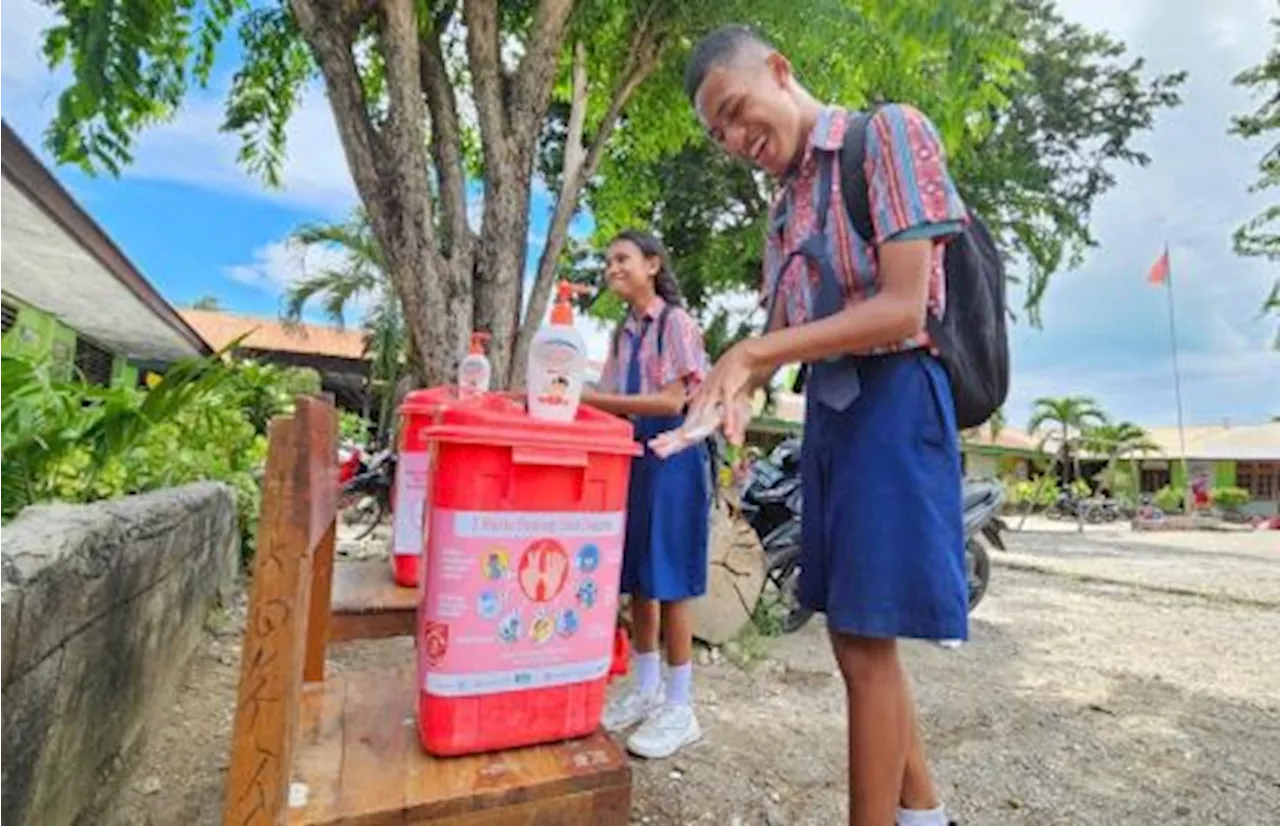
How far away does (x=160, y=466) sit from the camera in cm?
301

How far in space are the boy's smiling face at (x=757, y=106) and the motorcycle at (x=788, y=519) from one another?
10.7 feet

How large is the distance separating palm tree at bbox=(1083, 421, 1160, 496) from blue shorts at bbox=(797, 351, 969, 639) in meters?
33.0

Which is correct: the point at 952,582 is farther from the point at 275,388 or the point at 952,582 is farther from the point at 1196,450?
the point at 1196,450

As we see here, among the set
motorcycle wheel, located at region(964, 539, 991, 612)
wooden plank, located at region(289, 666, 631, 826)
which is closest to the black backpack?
wooden plank, located at region(289, 666, 631, 826)

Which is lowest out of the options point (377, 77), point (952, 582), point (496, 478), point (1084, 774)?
point (1084, 774)

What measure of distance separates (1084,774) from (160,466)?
3.50m

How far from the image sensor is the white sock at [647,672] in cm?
297

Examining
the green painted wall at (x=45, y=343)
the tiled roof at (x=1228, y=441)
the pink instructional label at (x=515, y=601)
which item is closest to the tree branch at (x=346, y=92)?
the green painted wall at (x=45, y=343)

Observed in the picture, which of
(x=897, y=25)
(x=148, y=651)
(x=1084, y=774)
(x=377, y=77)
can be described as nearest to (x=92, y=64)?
(x=377, y=77)

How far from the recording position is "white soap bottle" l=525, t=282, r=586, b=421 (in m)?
1.63

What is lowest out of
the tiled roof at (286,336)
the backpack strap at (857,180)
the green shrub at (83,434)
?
the green shrub at (83,434)

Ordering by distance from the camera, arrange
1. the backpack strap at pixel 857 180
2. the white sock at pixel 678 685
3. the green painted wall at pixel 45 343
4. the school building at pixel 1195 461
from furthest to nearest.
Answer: the school building at pixel 1195 461 → the white sock at pixel 678 685 → the green painted wall at pixel 45 343 → the backpack strap at pixel 857 180

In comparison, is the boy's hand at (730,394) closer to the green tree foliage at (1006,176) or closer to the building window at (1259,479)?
the green tree foliage at (1006,176)

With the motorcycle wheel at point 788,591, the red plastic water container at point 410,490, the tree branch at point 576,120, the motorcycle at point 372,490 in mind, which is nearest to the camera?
the red plastic water container at point 410,490
